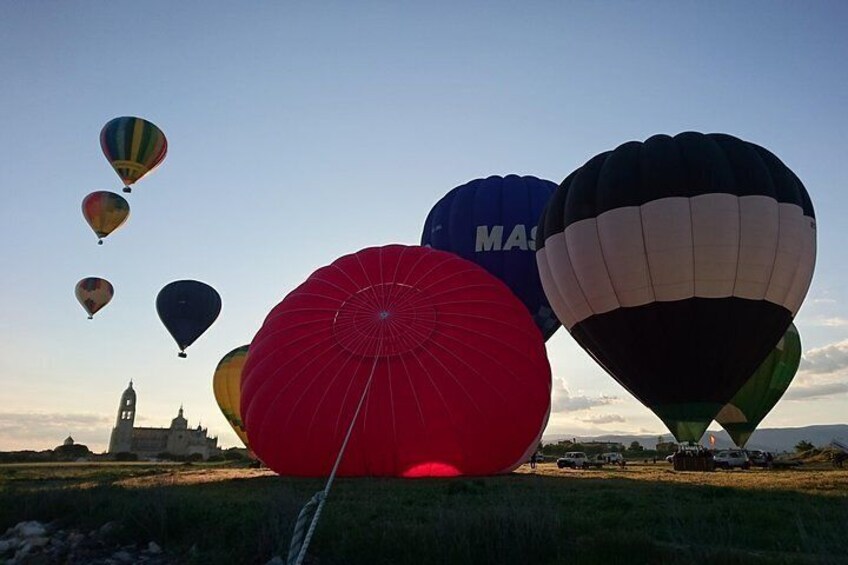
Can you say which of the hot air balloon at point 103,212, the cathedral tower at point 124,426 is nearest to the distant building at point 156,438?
the cathedral tower at point 124,426

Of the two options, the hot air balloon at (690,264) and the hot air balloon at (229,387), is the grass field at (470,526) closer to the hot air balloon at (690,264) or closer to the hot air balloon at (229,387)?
the hot air balloon at (690,264)

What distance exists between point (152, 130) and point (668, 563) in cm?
2742

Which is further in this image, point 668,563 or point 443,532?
point 443,532

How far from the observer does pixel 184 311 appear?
31969mm

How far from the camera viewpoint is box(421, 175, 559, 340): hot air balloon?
827 inches

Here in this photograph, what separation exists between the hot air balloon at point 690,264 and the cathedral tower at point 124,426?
79.1 meters

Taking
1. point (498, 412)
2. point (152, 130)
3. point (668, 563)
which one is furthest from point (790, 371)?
point (152, 130)

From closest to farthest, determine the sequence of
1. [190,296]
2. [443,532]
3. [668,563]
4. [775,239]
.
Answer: [668,563]
[443,532]
[775,239]
[190,296]

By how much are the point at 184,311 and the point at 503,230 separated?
722 inches

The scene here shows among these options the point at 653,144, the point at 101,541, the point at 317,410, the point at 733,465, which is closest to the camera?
the point at 101,541

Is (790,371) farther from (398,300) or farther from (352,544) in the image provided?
(352,544)

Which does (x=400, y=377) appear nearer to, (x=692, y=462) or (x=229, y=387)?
(x=692, y=462)

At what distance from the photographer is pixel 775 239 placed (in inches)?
612

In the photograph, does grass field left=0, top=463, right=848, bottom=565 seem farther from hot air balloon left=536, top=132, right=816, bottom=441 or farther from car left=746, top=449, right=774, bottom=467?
car left=746, top=449, right=774, bottom=467
